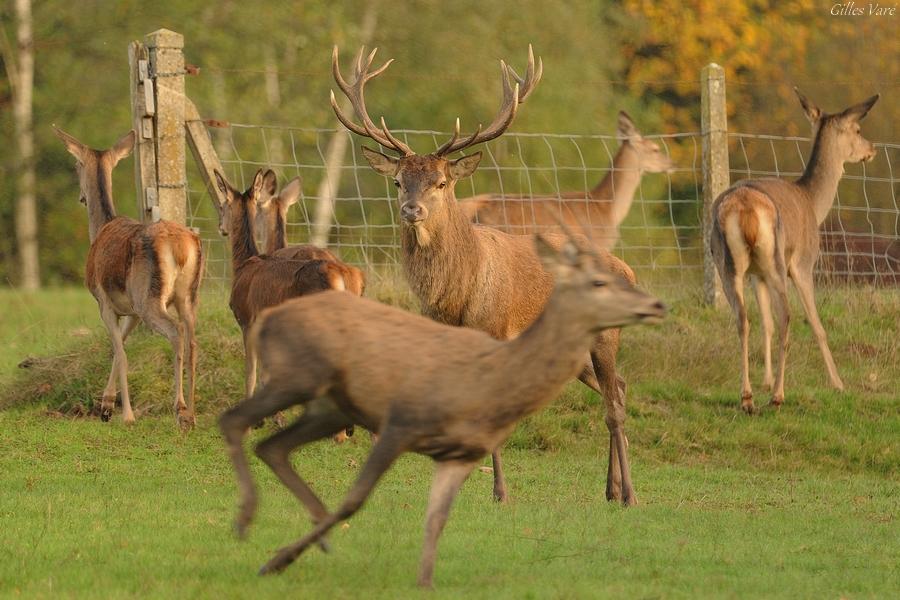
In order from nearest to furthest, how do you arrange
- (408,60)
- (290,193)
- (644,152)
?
(290,193) < (644,152) < (408,60)

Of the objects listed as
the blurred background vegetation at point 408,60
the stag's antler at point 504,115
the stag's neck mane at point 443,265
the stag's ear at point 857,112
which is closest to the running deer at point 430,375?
the stag's neck mane at point 443,265

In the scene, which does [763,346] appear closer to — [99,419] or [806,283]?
[806,283]

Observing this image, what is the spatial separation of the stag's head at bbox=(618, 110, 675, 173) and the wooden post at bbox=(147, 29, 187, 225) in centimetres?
648

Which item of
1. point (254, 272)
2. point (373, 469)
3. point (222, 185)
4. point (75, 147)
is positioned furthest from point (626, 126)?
point (373, 469)

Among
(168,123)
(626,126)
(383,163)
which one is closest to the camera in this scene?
(383,163)

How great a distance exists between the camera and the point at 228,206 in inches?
486

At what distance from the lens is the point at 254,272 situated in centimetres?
1125

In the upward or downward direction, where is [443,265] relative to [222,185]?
downward

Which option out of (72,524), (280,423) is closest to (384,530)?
(72,524)

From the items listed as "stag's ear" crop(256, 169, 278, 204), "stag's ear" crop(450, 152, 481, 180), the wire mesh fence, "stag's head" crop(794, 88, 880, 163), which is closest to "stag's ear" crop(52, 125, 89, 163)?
"stag's ear" crop(256, 169, 278, 204)

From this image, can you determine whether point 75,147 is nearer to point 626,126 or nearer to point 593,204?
point 593,204

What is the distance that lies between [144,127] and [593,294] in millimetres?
7305

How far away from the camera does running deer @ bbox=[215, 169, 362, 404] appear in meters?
10.7

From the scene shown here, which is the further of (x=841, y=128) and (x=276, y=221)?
(x=841, y=128)
